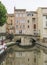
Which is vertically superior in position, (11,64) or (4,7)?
(4,7)

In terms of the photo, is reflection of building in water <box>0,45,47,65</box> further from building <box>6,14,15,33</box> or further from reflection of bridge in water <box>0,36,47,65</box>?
building <box>6,14,15,33</box>

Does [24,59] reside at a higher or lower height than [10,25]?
higher

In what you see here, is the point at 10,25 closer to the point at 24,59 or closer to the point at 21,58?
the point at 21,58

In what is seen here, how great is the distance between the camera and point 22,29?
155 feet

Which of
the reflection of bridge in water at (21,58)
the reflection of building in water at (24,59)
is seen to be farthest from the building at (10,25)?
the reflection of building in water at (24,59)

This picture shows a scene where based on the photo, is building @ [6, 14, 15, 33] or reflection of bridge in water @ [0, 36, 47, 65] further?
building @ [6, 14, 15, 33]

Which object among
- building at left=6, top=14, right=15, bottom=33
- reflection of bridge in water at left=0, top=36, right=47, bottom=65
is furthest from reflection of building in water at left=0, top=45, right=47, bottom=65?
building at left=6, top=14, right=15, bottom=33

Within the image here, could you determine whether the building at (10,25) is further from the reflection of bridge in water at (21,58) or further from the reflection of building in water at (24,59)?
the reflection of building in water at (24,59)

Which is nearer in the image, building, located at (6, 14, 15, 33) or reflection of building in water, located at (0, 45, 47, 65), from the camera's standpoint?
reflection of building in water, located at (0, 45, 47, 65)

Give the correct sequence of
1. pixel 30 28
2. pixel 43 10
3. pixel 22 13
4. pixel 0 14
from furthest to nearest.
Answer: pixel 22 13 → pixel 30 28 → pixel 0 14 → pixel 43 10

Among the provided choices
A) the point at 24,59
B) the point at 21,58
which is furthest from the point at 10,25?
the point at 24,59

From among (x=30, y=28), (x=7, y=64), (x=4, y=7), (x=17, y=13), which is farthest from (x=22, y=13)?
(x=7, y=64)

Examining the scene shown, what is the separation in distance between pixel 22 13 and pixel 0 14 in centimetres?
2047

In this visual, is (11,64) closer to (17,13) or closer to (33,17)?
(33,17)
